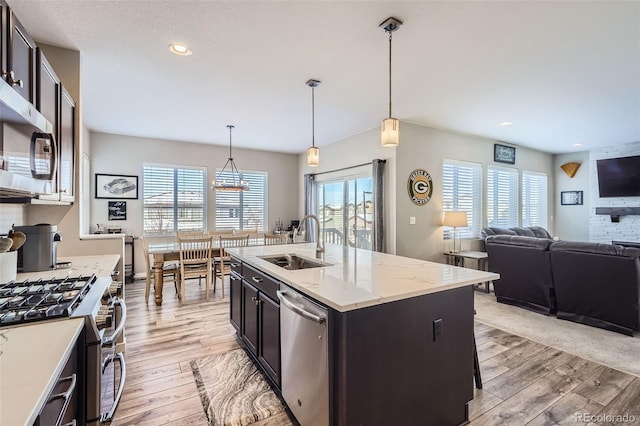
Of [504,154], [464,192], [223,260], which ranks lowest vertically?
[223,260]

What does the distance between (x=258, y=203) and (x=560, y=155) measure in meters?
7.53

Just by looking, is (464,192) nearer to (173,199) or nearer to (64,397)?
(173,199)

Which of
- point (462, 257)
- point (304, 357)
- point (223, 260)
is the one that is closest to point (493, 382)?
point (304, 357)

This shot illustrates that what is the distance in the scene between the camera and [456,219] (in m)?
4.98

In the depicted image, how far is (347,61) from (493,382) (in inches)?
119

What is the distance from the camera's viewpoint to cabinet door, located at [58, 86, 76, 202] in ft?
7.33

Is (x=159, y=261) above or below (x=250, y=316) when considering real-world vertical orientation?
above

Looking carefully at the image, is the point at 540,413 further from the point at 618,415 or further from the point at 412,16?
the point at 412,16

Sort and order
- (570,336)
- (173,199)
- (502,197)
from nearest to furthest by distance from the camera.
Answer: (570,336) < (173,199) < (502,197)

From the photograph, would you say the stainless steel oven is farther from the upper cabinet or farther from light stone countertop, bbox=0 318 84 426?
the upper cabinet

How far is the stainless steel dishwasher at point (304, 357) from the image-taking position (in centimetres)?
149

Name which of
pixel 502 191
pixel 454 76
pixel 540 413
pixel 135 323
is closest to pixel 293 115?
pixel 454 76

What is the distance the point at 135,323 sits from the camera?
3459 millimetres

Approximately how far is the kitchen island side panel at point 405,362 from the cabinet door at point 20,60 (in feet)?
6.83
